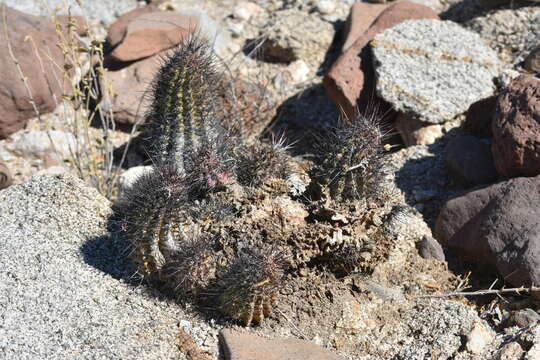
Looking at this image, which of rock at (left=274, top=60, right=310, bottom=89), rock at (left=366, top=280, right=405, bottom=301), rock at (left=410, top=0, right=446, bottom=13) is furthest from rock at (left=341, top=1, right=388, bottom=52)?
rock at (left=366, top=280, right=405, bottom=301)

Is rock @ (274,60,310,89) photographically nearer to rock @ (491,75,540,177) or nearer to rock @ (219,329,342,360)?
rock @ (491,75,540,177)

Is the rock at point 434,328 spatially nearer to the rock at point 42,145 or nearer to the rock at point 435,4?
the rock at point 42,145

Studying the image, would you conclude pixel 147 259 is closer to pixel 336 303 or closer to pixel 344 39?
pixel 336 303

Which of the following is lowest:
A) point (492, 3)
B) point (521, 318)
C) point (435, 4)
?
point (521, 318)

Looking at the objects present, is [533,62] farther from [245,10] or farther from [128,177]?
[128,177]

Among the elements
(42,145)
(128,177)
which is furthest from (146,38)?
(128,177)

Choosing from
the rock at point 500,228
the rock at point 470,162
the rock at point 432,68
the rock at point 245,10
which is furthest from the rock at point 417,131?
the rock at point 245,10
